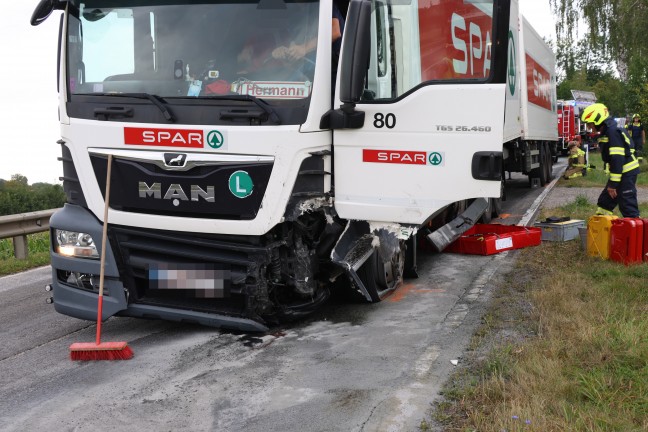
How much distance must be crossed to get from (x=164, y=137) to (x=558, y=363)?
303cm

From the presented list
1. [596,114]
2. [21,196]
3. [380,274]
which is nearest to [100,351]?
[380,274]

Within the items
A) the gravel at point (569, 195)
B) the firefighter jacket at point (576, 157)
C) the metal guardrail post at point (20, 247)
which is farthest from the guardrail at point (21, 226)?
the firefighter jacket at point (576, 157)

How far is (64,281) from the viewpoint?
18.5ft

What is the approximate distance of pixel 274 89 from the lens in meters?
5.15

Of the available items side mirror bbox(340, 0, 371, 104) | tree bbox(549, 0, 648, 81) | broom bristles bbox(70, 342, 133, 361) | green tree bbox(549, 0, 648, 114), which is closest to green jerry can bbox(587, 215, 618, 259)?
side mirror bbox(340, 0, 371, 104)

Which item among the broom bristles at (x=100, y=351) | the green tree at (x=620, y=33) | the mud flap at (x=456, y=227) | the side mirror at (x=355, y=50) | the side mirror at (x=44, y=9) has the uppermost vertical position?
the green tree at (x=620, y=33)

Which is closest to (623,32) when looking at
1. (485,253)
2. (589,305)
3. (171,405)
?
(485,253)

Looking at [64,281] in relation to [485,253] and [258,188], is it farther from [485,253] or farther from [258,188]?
[485,253]

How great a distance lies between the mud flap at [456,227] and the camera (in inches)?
289

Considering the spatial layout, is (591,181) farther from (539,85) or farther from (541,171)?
(539,85)

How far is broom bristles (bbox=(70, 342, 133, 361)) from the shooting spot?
4.96 m

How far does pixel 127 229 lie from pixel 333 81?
187 centimetres

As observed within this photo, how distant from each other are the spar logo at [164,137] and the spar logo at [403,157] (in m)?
1.25

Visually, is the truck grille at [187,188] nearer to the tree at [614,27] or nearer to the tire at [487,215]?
the tire at [487,215]
